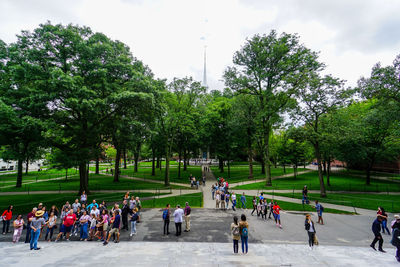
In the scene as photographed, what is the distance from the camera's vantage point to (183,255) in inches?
318

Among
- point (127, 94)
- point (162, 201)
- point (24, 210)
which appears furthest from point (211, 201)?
point (24, 210)

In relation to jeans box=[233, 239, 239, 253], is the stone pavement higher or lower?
lower

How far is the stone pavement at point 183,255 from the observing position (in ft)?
24.3

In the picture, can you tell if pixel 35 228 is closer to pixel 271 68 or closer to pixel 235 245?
pixel 235 245

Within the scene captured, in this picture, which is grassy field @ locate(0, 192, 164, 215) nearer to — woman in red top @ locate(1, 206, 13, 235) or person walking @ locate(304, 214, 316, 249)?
woman in red top @ locate(1, 206, 13, 235)

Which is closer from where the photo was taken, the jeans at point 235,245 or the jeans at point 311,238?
the jeans at point 235,245

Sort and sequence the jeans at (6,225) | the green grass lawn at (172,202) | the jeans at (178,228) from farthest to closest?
the green grass lawn at (172,202), the jeans at (6,225), the jeans at (178,228)

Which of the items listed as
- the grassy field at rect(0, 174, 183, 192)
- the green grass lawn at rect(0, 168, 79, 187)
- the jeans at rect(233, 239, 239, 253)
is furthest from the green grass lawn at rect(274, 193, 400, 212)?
the green grass lawn at rect(0, 168, 79, 187)

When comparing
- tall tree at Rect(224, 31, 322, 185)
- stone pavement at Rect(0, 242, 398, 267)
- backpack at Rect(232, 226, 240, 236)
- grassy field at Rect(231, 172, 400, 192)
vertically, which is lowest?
grassy field at Rect(231, 172, 400, 192)

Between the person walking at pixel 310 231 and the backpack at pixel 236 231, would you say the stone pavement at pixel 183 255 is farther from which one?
the backpack at pixel 236 231

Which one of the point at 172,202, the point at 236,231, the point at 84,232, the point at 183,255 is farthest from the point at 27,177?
the point at 236,231

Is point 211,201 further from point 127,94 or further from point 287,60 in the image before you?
point 287,60

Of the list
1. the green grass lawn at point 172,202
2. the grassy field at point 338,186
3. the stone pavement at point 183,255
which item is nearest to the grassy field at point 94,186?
the green grass lawn at point 172,202

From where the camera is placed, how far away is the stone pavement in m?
7.42
